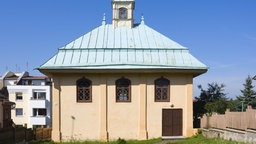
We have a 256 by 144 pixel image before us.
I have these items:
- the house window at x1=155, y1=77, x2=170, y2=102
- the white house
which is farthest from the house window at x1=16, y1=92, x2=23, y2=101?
the house window at x1=155, y1=77, x2=170, y2=102

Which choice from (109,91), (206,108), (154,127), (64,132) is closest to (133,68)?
(109,91)

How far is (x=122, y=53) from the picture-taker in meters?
26.9

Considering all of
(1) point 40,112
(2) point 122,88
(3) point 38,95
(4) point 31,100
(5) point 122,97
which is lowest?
(1) point 40,112

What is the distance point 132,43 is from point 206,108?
9.90m

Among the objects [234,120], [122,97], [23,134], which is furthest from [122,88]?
[23,134]

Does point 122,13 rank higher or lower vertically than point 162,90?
higher

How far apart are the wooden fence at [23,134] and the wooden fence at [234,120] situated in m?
11.5

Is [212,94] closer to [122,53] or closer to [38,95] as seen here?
[122,53]

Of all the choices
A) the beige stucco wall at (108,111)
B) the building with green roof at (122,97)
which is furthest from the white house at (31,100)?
the building with green roof at (122,97)

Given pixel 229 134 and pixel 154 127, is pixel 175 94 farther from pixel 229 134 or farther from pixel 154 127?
pixel 229 134

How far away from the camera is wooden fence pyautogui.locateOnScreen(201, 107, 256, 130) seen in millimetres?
19875

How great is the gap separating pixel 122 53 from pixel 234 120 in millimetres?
8563

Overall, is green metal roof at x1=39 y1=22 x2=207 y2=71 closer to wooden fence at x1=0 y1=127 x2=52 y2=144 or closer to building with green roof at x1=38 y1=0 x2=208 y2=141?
building with green roof at x1=38 y1=0 x2=208 y2=141

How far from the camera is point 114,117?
26.4m
